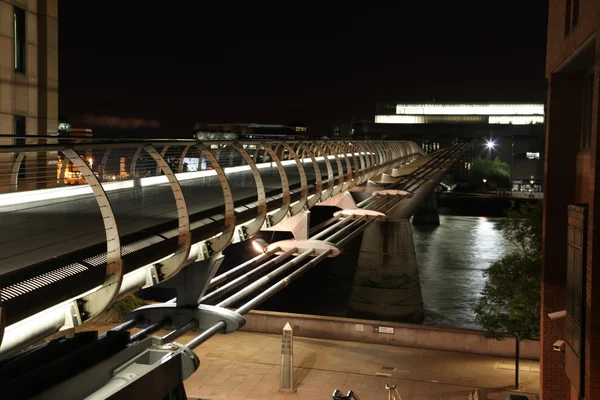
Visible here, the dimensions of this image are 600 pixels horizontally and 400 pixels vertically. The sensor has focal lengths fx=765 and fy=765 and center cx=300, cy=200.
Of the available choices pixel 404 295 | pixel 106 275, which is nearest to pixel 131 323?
pixel 106 275

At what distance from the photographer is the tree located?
17200mm

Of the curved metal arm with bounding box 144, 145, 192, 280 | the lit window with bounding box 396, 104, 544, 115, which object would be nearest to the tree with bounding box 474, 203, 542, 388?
the curved metal arm with bounding box 144, 145, 192, 280

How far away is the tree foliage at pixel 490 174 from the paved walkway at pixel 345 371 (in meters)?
74.2

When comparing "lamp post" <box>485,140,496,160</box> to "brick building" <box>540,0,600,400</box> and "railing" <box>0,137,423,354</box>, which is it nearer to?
"brick building" <box>540,0,600,400</box>

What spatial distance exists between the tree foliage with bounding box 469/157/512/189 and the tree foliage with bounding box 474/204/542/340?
235ft

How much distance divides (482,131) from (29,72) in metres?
91.8

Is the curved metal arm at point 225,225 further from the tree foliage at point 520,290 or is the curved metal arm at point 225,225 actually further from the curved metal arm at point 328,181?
the tree foliage at point 520,290

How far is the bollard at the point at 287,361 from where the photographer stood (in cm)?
1480

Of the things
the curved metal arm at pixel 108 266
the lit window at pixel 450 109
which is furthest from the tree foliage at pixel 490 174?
the curved metal arm at pixel 108 266

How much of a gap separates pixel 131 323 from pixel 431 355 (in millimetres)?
12318

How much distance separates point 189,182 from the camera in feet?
41.8

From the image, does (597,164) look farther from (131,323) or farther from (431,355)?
(431,355)

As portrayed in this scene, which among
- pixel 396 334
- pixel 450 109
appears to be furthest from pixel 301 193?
pixel 450 109

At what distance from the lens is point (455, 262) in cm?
4491
